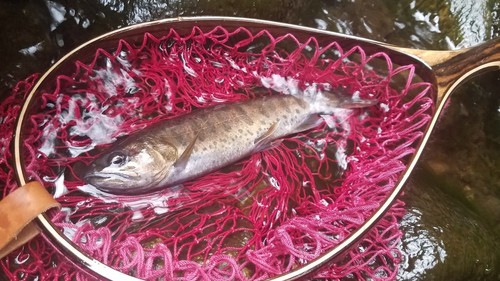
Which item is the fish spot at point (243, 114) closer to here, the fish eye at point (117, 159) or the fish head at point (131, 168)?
the fish head at point (131, 168)

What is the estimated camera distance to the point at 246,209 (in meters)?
2.32

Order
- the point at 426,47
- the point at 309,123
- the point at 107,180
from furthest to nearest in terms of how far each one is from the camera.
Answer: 1. the point at 426,47
2. the point at 309,123
3. the point at 107,180

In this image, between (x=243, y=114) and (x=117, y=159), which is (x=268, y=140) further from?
(x=117, y=159)

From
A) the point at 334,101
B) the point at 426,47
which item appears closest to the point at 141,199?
the point at 334,101

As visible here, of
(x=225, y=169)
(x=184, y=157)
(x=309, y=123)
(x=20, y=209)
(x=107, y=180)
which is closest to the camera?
(x=20, y=209)

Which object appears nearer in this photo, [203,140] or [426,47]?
[203,140]

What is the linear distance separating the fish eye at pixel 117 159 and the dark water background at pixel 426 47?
98cm

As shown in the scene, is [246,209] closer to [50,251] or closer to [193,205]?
[193,205]

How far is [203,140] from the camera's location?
228 cm

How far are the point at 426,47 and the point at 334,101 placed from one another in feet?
3.20

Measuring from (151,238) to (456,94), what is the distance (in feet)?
6.61

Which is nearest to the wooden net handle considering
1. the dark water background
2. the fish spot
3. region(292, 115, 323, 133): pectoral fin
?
the fish spot

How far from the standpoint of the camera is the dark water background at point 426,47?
2.44m

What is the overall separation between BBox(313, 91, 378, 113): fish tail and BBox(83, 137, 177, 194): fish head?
0.88 m
